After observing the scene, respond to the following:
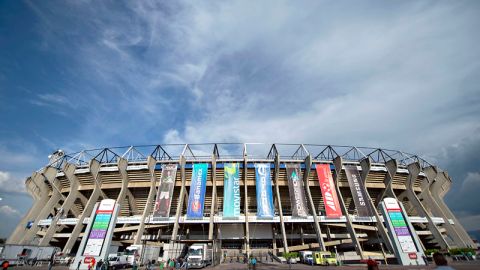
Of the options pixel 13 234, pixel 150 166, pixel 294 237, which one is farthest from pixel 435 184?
pixel 13 234

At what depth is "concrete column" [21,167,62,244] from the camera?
142ft

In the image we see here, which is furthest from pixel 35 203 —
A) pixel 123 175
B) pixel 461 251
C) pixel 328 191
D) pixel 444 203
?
pixel 444 203

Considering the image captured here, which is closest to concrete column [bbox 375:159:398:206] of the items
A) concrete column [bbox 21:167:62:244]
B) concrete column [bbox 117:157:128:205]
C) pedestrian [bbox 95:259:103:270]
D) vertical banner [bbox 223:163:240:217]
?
vertical banner [bbox 223:163:240:217]

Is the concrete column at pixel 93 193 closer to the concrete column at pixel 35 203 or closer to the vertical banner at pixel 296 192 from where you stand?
the concrete column at pixel 35 203

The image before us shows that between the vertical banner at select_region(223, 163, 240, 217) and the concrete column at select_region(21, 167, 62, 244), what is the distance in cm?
3690

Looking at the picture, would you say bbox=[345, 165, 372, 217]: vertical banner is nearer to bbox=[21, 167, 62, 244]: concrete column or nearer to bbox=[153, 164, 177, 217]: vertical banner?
bbox=[153, 164, 177, 217]: vertical banner

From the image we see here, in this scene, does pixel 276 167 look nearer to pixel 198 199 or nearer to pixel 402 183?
pixel 198 199

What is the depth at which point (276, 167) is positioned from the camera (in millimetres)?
46656

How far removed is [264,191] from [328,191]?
12.5 metres

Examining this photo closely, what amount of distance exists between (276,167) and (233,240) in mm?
18699

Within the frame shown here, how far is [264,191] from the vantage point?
139 ft

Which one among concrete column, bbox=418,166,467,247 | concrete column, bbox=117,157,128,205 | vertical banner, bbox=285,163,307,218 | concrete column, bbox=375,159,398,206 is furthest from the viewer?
concrete column, bbox=375,159,398,206

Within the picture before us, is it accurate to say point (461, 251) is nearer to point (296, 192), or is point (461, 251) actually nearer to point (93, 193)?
point (296, 192)

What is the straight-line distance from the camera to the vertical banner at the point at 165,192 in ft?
133
